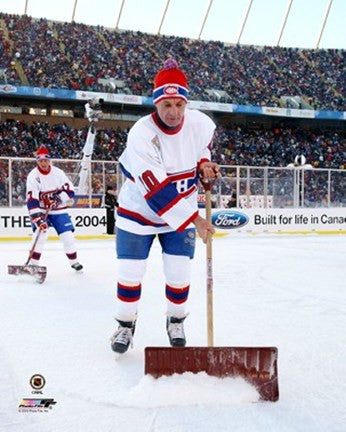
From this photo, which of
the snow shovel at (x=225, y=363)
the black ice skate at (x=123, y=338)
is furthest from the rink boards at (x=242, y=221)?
the snow shovel at (x=225, y=363)

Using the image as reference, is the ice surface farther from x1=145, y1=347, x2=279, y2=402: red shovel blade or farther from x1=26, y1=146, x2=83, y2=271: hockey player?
x1=26, y1=146, x2=83, y2=271: hockey player

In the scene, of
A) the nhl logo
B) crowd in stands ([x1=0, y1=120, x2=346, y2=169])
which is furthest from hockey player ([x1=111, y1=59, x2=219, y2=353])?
crowd in stands ([x1=0, y1=120, x2=346, y2=169])

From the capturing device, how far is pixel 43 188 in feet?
20.2

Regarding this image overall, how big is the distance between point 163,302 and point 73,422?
2604 mm

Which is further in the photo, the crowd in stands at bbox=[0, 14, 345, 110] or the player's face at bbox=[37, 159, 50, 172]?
the crowd in stands at bbox=[0, 14, 345, 110]

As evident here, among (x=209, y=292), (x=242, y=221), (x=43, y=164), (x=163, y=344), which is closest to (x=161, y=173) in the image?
(x=209, y=292)

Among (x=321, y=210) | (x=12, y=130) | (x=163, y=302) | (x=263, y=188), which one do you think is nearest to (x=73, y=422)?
(x=163, y=302)

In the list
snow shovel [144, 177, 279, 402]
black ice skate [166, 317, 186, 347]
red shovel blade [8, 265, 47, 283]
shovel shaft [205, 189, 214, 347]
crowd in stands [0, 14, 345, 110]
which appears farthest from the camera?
crowd in stands [0, 14, 345, 110]

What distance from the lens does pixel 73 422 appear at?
1.96m

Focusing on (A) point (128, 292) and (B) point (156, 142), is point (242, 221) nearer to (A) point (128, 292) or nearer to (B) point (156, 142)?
(A) point (128, 292)

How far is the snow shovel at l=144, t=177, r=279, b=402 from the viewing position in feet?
7.26

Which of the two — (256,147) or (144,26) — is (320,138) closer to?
(256,147)

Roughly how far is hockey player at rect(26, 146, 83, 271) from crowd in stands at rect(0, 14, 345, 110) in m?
18.2

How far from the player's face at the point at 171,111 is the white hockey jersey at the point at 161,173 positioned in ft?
0.19
